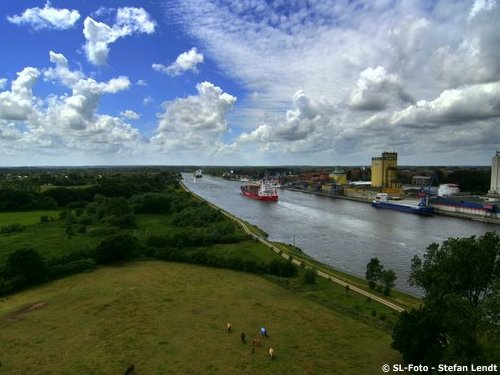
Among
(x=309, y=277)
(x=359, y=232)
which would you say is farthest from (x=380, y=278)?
(x=359, y=232)

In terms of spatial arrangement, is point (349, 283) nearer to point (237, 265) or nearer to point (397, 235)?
point (237, 265)

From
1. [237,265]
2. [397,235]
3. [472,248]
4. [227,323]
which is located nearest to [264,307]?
[227,323]

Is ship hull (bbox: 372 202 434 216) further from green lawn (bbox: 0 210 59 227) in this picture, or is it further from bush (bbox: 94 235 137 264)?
green lawn (bbox: 0 210 59 227)

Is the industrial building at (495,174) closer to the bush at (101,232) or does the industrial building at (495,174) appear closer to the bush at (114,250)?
the bush at (101,232)

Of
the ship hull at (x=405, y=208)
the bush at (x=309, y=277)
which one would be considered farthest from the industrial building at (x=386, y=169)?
the bush at (x=309, y=277)

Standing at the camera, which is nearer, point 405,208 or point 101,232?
point 101,232

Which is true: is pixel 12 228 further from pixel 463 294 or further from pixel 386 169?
pixel 386 169

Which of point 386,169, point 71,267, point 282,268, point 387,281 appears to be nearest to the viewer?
point 387,281

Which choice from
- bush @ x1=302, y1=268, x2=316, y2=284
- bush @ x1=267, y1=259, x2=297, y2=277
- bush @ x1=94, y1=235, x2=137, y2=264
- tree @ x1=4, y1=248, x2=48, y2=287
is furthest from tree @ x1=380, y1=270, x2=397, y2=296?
tree @ x1=4, y1=248, x2=48, y2=287

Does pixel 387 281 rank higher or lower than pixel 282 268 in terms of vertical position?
higher
